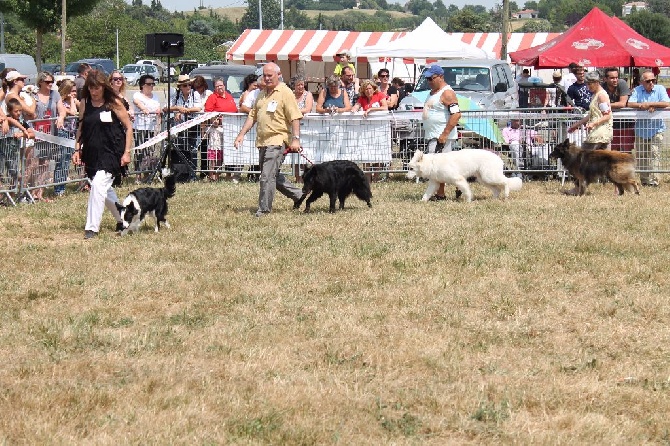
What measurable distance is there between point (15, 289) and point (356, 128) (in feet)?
28.1

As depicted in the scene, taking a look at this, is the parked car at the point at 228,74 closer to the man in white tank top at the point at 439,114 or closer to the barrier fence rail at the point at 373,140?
the barrier fence rail at the point at 373,140

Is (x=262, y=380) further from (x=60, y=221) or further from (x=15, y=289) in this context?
(x=60, y=221)

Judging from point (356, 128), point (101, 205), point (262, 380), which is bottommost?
point (262, 380)

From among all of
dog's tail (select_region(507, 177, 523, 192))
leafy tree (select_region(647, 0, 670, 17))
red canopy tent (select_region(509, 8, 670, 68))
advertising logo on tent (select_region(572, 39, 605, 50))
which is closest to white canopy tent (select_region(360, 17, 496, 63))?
red canopy tent (select_region(509, 8, 670, 68))

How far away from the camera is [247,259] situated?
10023 millimetres

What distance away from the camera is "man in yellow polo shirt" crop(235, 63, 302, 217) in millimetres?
12492

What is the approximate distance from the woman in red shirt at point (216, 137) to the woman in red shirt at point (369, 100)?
2.15 meters

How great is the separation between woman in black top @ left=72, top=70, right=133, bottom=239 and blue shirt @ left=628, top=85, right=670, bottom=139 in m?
8.17

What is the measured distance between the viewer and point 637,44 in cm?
2173

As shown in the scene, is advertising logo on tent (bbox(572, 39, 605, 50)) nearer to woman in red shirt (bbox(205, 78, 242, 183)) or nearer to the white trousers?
woman in red shirt (bbox(205, 78, 242, 183))

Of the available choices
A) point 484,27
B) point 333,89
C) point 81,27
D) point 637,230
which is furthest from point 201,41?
point 637,230

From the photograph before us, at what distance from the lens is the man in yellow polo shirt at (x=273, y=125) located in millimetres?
12492

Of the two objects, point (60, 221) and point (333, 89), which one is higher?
point (333, 89)

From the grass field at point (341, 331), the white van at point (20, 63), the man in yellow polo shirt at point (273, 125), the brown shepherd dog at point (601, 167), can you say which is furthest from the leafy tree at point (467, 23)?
the grass field at point (341, 331)
